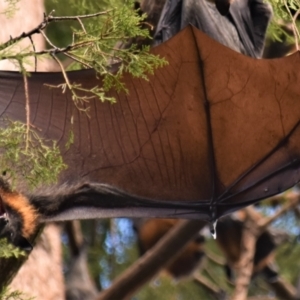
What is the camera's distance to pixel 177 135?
4297mm

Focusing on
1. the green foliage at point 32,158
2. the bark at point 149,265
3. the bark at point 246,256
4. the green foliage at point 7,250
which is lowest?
the bark at point 246,256

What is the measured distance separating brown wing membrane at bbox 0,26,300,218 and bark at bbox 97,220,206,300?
549 mm

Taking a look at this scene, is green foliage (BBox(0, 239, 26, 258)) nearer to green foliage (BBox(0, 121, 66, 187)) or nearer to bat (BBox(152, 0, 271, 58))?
green foliage (BBox(0, 121, 66, 187))

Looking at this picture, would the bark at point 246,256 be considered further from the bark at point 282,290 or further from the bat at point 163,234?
the bat at point 163,234

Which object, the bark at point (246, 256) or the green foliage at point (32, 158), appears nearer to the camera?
the green foliage at point (32, 158)

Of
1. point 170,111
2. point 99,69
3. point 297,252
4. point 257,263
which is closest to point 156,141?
point 170,111

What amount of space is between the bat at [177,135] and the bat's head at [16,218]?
0.01 m

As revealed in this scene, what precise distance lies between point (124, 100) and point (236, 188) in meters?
0.94

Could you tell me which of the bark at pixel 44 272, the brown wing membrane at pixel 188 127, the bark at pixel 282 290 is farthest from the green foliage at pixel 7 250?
the bark at pixel 282 290

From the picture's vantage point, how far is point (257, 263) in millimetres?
6902

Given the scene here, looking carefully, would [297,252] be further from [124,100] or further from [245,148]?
[124,100]

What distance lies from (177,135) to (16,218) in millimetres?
1118

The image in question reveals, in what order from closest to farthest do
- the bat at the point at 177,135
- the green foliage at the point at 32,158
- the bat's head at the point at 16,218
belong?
1. the green foliage at the point at 32,158
2. the bat's head at the point at 16,218
3. the bat at the point at 177,135

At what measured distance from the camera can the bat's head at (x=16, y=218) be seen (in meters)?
3.34
